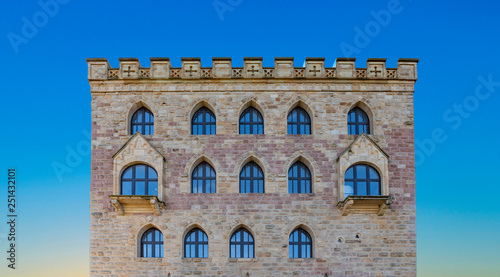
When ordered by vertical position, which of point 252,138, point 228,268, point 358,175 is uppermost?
point 252,138

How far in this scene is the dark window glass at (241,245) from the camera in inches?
1018

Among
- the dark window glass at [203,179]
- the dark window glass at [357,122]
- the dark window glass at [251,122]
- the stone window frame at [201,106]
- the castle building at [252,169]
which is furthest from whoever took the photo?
the dark window glass at [357,122]

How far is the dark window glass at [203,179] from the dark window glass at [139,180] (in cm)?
167

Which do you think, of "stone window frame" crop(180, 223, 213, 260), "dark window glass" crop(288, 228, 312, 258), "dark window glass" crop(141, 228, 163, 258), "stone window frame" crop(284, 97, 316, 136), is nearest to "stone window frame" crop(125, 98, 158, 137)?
"dark window glass" crop(141, 228, 163, 258)

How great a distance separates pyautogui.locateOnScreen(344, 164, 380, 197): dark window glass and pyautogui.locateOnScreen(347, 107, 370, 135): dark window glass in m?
1.68

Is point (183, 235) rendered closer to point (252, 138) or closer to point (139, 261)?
point (139, 261)

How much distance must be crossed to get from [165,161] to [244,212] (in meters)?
4.08

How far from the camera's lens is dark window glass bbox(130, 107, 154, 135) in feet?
88.5

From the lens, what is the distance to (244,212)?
25859 millimetres

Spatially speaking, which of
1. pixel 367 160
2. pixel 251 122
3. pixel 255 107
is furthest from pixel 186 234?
pixel 367 160

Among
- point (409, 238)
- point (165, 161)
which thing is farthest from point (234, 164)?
point (409, 238)

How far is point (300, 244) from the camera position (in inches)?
1022

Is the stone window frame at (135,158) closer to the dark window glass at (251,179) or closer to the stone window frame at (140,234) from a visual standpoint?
the stone window frame at (140,234)

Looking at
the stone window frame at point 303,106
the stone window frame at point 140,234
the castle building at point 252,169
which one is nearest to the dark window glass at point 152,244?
the castle building at point 252,169
